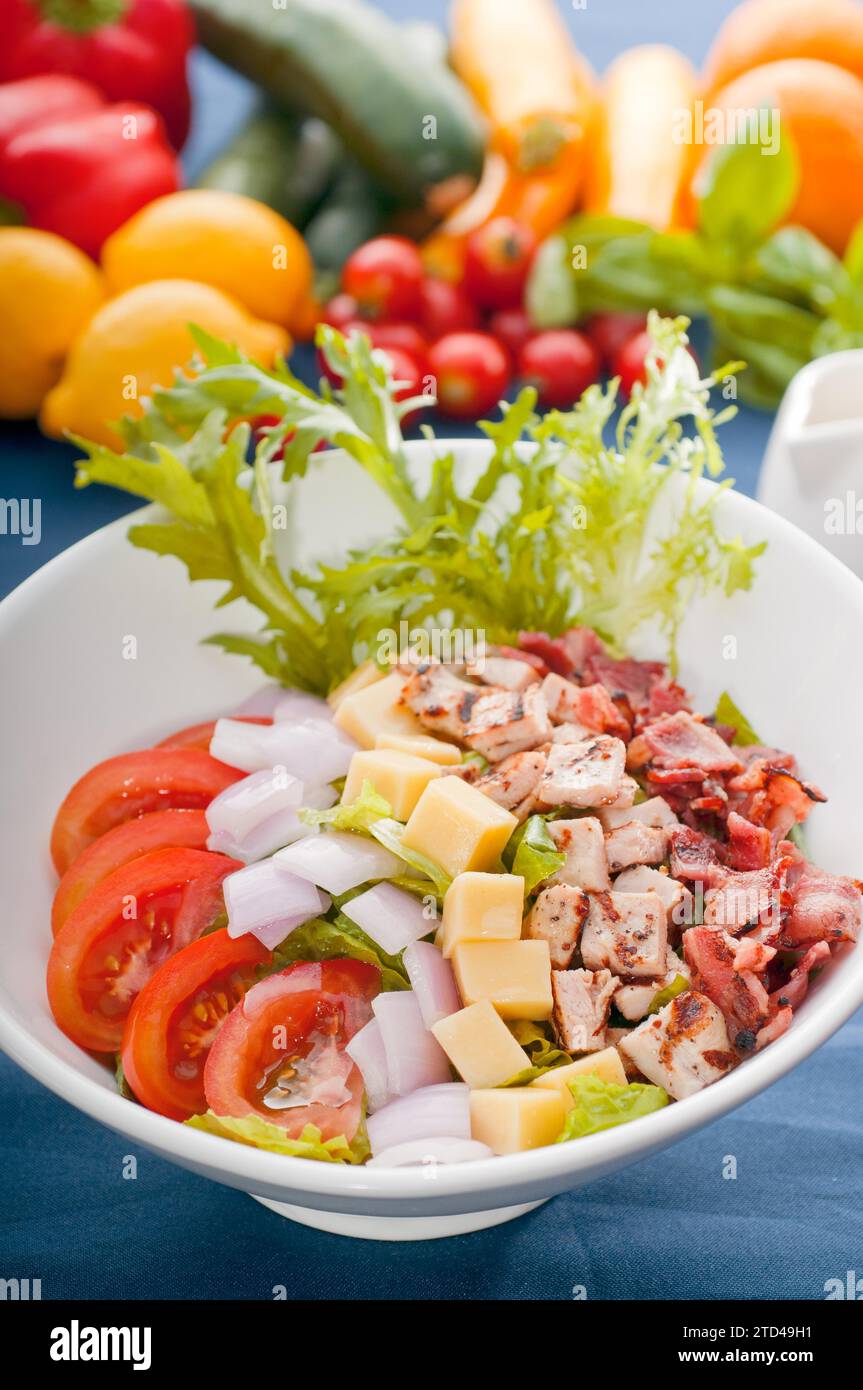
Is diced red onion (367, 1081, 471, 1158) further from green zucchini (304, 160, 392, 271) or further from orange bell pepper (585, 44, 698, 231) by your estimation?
green zucchini (304, 160, 392, 271)

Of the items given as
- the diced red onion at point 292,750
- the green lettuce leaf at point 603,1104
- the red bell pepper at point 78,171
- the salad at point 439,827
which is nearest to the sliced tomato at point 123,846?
the salad at point 439,827

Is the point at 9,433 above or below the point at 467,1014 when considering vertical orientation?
above

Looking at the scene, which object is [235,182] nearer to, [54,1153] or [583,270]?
[583,270]

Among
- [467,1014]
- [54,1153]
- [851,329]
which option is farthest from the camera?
[851,329]

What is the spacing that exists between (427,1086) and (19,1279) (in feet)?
2.08

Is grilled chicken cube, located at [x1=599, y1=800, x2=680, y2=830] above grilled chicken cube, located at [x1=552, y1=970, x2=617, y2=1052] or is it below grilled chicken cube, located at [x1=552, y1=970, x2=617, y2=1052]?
above

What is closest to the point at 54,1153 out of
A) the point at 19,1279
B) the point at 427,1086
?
the point at 19,1279

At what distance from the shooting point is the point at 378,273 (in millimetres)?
3457

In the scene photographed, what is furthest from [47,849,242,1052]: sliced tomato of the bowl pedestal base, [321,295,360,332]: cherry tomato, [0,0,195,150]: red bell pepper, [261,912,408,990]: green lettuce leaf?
[0,0,195,150]: red bell pepper

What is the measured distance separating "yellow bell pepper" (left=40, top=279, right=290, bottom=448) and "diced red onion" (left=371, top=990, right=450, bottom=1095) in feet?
5.54

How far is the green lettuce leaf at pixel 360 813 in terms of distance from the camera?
2004 millimetres

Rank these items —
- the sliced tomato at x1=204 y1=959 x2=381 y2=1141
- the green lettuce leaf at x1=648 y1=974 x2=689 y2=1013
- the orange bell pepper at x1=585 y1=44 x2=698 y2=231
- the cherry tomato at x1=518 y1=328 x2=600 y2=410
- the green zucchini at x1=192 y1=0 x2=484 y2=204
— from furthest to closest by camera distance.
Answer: the green zucchini at x1=192 y1=0 x2=484 y2=204 → the orange bell pepper at x1=585 y1=44 x2=698 y2=231 → the cherry tomato at x1=518 y1=328 x2=600 y2=410 → the green lettuce leaf at x1=648 y1=974 x2=689 y2=1013 → the sliced tomato at x1=204 y1=959 x2=381 y2=1141

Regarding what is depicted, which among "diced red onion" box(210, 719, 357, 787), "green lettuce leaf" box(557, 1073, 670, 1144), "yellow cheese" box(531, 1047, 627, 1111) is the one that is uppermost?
"diced red onion" box(210, 719, 357, 787)

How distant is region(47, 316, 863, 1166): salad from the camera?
5.96ft
